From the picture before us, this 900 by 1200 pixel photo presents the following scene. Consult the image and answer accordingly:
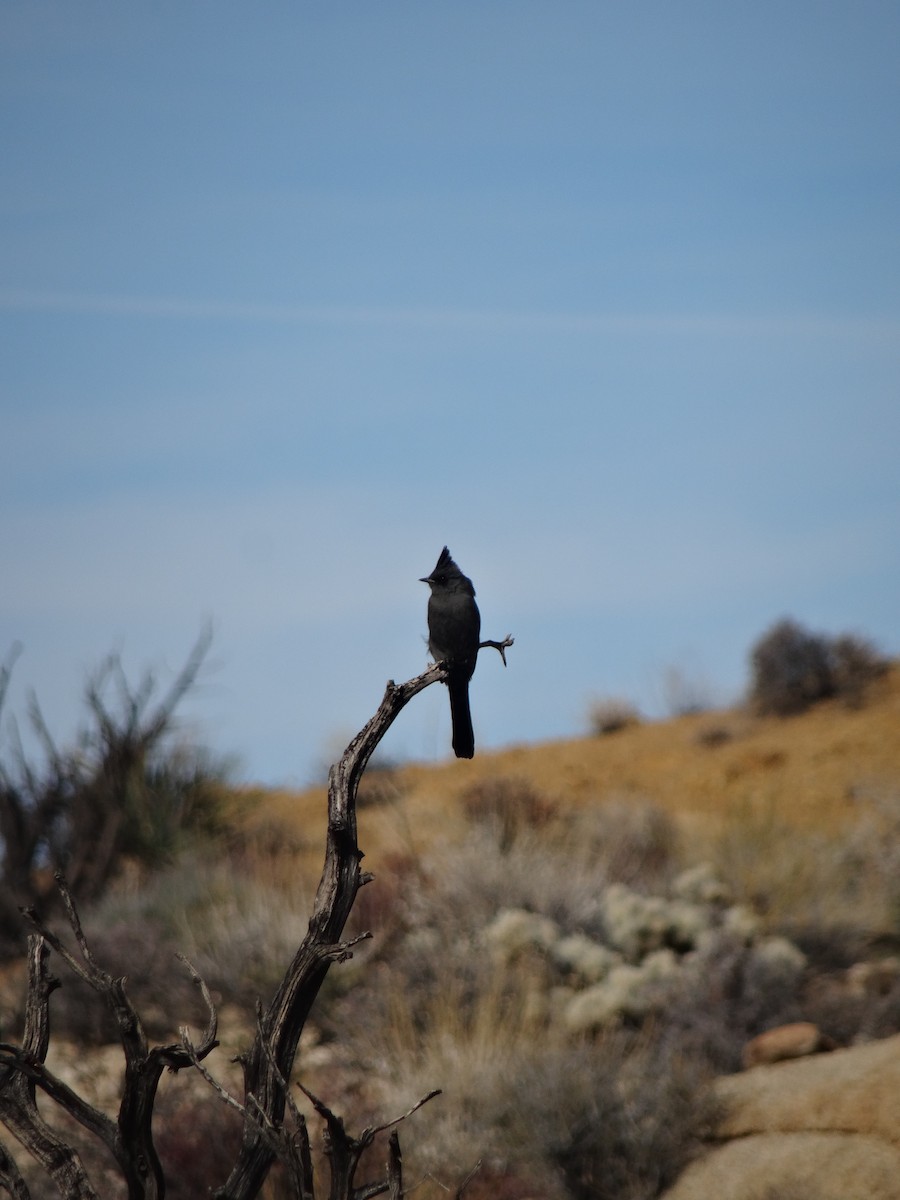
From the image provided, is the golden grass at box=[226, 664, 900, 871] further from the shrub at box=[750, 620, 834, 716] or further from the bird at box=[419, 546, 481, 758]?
the bird at box=[419, 546, 481, 758]

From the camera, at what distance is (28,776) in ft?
53.5

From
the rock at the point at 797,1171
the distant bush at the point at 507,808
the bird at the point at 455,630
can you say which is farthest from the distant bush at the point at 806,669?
the bird at the point at 455,630

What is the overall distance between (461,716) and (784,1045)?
19.7 feet

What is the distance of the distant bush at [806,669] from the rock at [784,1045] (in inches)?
582

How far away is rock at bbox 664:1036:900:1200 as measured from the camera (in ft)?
22.4

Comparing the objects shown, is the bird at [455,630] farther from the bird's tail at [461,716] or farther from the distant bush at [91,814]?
the distant bush at [91,814]

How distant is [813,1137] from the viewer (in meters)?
7.17

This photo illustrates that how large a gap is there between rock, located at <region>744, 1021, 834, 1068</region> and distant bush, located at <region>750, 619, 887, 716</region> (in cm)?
1477

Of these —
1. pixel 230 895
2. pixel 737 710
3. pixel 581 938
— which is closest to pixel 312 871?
pixel 230 895

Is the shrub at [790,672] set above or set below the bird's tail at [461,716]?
above

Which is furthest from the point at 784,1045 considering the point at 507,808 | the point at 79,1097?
the point at 507,808

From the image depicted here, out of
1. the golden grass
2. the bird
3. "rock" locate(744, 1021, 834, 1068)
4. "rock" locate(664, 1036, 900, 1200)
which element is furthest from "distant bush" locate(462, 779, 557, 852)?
the bird

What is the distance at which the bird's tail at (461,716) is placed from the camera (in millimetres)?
3604

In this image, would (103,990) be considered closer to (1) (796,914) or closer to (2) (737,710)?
(1) (796,914)
